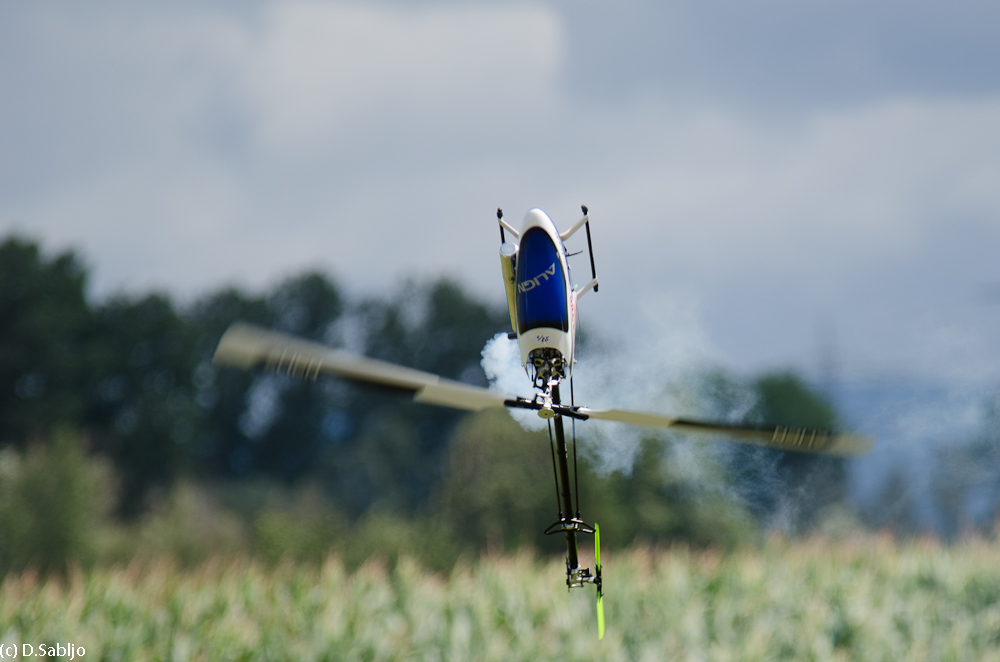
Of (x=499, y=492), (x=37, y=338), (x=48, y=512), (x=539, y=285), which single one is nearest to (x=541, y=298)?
(x=539, y=285)

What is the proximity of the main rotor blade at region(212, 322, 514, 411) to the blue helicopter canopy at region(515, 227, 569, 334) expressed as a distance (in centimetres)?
17

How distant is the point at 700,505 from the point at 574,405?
115 feet

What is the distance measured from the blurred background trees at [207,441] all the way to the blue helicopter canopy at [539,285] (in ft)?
113

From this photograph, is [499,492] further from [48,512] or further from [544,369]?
[544,369]

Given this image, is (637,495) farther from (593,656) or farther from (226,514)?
(226,514)

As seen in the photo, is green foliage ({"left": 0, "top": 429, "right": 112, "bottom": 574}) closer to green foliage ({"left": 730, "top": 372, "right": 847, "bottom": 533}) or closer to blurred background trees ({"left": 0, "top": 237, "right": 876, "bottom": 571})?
blurred background trees ({"left": 0, "top": 237, "right": 876, "bottom": 571})

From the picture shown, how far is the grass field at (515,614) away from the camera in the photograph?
14891 mm

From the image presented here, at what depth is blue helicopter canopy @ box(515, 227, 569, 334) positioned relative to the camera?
5.76 ft

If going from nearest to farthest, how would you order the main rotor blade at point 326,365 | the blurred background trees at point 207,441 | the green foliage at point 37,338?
the main rotor blade at point 326,365, the blurred background trees at point 207,441, the green foliage at point 37,338

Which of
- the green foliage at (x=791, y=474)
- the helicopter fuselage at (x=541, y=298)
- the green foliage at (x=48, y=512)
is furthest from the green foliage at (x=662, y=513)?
the helicopter fuselage at (x=541, y=298)

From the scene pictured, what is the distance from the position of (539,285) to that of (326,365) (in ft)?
1.42

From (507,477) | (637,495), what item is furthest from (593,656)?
(637,495)

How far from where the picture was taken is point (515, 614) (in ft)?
51.6

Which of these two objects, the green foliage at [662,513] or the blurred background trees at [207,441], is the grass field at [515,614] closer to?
the green foliage at [662,513]
